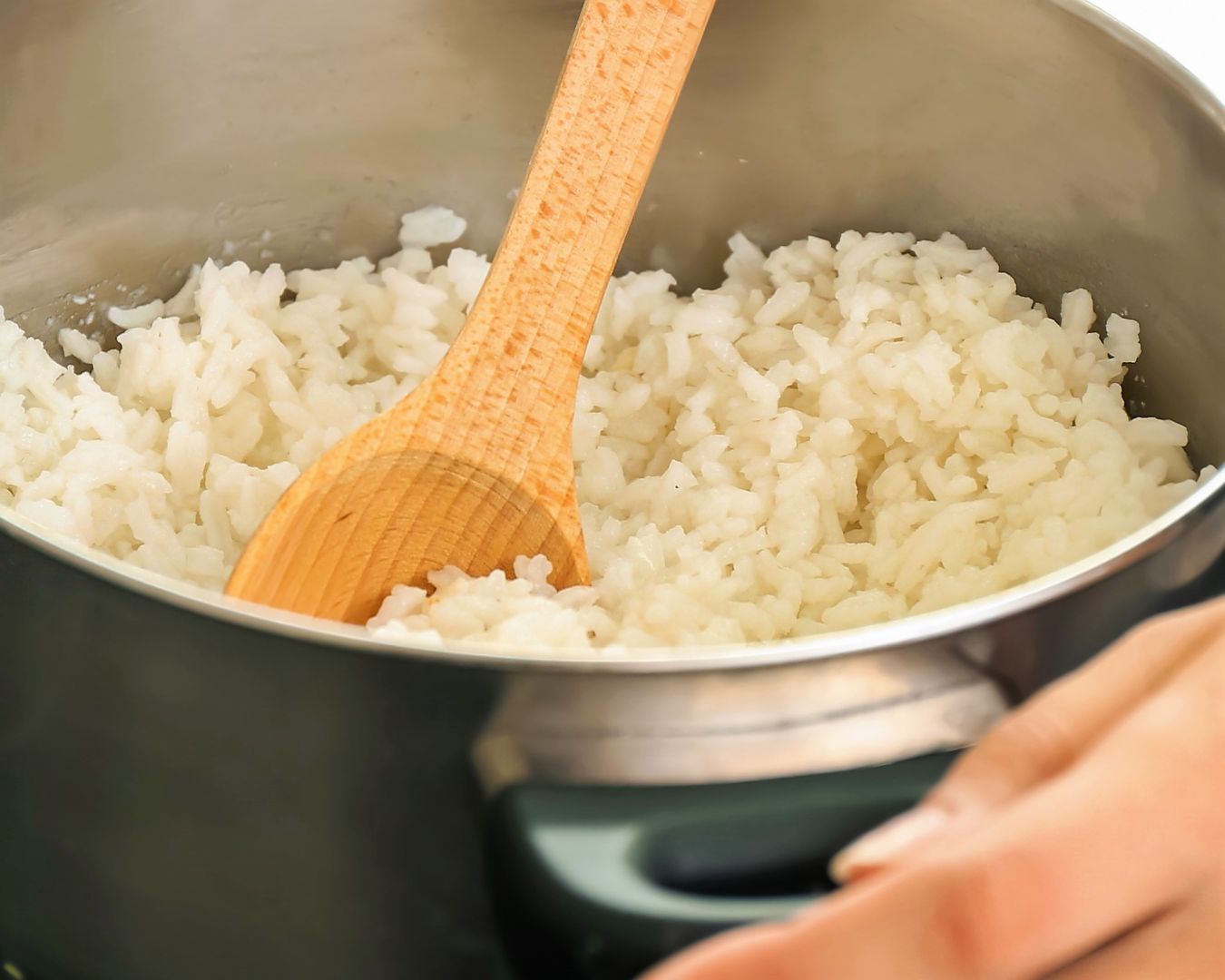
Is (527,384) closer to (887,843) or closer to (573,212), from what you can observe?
(573,212)

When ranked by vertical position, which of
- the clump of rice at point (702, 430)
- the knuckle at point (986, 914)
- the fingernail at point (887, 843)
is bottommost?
the clump of rice at point (702, 430)

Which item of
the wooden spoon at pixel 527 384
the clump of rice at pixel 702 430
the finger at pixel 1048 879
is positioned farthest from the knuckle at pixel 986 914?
the wooden spoon at pixel 527 384

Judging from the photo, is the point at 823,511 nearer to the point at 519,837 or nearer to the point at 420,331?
the point at 420,331

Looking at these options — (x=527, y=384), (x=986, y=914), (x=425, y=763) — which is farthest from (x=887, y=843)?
(x=527, y=384)

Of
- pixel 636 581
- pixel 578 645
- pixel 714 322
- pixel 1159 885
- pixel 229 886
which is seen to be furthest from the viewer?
pixel 714 322

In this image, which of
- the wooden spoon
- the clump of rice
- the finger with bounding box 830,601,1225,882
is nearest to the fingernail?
the finger with bounding box 830,601,1225,882

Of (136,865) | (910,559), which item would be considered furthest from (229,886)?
(910,559)

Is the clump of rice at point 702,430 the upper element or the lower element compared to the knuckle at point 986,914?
lower

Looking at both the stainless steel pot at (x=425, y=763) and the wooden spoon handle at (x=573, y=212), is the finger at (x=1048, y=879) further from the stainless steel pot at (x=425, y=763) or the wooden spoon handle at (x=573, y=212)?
the wooden spoon handle at (x=573, y=212)
